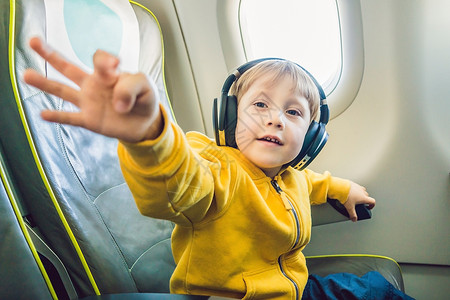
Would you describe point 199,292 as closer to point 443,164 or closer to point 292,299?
point 292,299

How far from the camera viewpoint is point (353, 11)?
1370mm

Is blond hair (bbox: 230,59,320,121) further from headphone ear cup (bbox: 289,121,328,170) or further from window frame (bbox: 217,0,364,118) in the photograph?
window frame (bbox: 217,0,364,118)

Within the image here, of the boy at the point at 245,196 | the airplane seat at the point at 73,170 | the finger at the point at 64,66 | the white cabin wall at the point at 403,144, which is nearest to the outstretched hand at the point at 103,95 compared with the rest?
the finger at the point at 64,66

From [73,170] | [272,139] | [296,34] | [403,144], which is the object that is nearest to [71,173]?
[73,170]

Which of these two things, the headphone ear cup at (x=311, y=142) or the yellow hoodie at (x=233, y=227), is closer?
the yellow hoodie at (x=233, y=227)

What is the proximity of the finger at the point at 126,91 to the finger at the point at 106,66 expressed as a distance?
0.04 feet

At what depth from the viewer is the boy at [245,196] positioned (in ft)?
2.07

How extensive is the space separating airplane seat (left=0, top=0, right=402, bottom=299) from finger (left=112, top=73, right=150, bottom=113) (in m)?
0.57

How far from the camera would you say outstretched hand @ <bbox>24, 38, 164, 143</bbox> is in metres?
0.43

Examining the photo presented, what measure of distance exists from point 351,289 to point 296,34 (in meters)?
1.04

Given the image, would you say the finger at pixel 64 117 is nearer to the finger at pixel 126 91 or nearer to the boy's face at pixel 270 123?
the finger at pixel 126 91

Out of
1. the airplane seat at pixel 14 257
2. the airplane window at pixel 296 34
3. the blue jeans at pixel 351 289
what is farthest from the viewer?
the airplane window at pixel 296 34

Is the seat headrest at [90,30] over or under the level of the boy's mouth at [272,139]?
over

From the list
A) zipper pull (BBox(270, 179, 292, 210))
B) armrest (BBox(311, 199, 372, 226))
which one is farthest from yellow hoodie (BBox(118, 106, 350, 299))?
armrest (BBox(311, 199, 372, 226))
